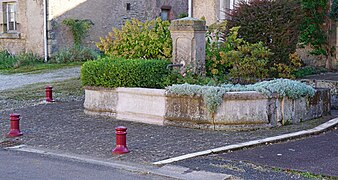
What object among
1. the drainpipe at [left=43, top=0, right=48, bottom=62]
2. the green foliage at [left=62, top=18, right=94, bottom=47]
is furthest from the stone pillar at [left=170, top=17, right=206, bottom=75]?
the drainpipe at [left=43, top=0, right=48, bottom=62]

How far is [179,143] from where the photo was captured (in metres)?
9.06

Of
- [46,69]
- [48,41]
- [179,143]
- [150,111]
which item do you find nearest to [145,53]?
[150,111]

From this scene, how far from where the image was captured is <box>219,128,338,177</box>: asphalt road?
24.3 ft

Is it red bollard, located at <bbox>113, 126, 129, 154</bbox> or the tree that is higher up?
the tree

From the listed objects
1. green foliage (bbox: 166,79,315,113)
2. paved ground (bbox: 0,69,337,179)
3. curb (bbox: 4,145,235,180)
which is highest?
green foliage (bbox: 166,79,315,113)

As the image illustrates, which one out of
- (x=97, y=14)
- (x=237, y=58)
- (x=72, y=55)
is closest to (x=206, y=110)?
(x=237, y=58)

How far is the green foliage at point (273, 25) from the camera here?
45.4 ft

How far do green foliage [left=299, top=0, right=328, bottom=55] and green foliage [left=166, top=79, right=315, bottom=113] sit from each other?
24.4 ft

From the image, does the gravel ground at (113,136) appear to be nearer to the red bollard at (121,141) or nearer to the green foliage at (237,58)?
the red bollard at (121,141)

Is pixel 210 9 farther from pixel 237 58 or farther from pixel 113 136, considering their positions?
pixel 113 136

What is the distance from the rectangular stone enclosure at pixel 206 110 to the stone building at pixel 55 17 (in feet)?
41.7

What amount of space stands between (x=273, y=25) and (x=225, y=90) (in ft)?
14.3

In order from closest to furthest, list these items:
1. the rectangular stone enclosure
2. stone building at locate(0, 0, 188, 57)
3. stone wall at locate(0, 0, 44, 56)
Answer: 1. the rectangular stone enclosure
2. stone building at locate(0, 0, 188, 57)
3. stone wall at locate(0, 0, 44, 56)

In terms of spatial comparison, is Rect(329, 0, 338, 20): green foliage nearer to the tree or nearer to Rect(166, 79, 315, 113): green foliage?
the tree
